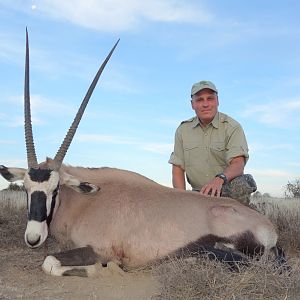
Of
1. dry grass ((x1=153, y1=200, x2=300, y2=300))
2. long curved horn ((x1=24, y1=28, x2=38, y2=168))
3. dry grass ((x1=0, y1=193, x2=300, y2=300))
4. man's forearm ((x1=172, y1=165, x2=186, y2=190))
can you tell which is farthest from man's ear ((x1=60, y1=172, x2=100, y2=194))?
man's forearm ((x1=172, y1=165, x2=186, y2=190))

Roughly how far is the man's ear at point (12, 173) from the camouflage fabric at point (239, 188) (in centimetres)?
223

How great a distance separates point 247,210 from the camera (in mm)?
4758

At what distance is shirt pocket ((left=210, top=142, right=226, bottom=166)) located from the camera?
20.2 ft

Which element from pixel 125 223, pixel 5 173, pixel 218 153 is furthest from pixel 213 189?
pixel 5 173

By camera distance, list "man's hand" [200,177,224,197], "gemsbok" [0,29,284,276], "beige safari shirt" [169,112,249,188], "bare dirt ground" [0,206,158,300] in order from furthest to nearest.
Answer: "beige safari shirt" [169,112,249,188], "man's hand" [200,177,224,197], "gemsbok" [0,29,284,276], "bare dirt ground" [0,206,158,300]

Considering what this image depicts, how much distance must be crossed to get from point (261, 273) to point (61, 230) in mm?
2085

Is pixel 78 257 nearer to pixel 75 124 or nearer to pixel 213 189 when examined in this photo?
pixel 75 124

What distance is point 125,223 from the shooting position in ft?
15.2

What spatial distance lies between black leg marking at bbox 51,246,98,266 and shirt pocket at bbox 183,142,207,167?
219 cm

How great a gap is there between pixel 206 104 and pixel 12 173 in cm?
244

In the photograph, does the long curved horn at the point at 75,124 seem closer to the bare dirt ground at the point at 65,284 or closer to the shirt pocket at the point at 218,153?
the bare dirt ground at the point at 65,284

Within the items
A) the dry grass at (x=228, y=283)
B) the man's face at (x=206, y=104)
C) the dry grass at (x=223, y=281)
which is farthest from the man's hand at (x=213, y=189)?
the dry grass at (x=228, y=283)

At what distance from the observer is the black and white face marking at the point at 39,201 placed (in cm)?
434

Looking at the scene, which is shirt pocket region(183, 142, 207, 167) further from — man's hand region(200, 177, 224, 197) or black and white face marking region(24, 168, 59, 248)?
black and white face marking region(24, 168, 59, 248)
